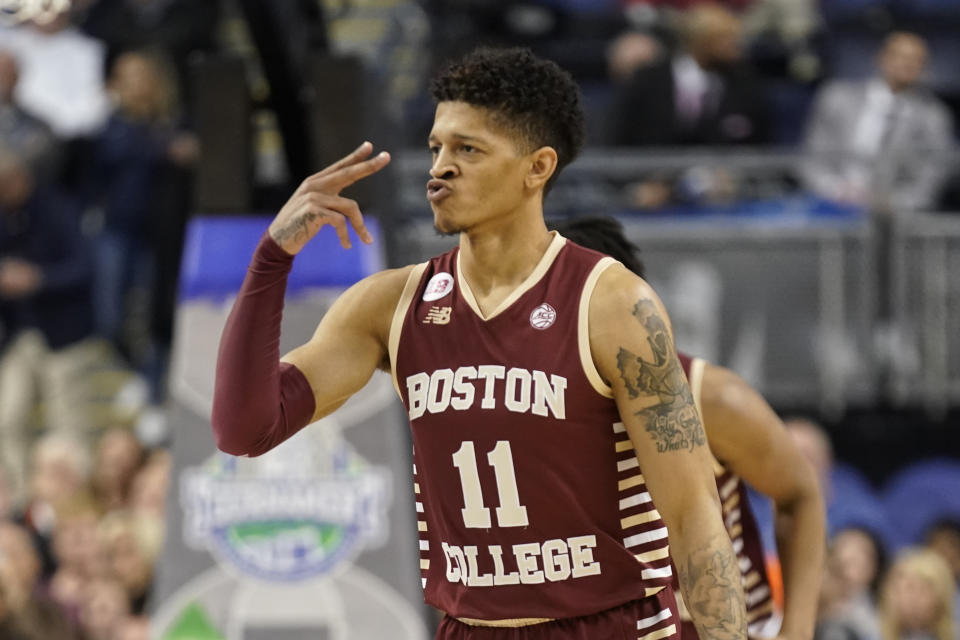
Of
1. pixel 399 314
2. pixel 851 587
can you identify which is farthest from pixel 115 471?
pixel 399 314

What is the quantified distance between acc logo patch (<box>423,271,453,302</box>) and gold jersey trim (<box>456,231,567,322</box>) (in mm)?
28

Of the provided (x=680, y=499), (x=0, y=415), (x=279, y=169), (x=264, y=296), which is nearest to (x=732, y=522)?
(x=680, y=499)

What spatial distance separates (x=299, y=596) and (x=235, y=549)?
334 mm

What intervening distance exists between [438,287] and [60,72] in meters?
7.21

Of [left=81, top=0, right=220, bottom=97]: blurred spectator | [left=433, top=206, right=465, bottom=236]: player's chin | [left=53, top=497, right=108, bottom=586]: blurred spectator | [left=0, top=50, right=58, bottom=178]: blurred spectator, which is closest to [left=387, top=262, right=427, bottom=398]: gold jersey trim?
[left=433, top=206, right=465, bottom=236]: player's chin

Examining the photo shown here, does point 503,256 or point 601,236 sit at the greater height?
point 503,256

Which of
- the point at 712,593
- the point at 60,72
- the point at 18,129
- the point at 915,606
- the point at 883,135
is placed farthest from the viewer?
the point at 60,72

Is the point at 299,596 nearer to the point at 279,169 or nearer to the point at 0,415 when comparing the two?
the point at 279,169

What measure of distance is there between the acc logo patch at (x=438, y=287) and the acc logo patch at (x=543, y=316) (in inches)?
9.2

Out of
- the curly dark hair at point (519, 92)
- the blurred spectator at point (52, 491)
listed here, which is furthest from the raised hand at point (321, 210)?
the blurred spectator at point (52, 491)

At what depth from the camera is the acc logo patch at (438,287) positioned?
3.44 m

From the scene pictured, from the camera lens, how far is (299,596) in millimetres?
6176

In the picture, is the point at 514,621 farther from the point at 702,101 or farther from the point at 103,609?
the point at 702,101

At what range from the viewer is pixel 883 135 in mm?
9016
